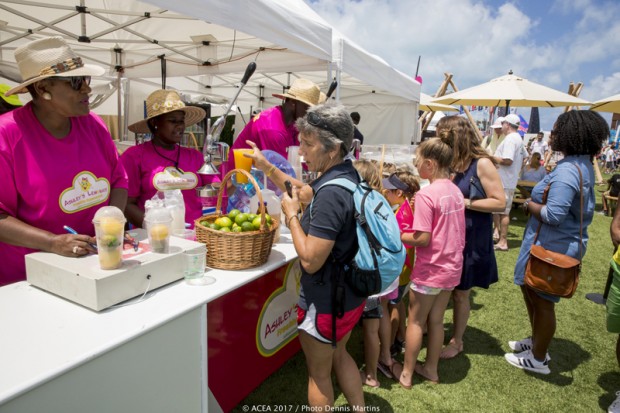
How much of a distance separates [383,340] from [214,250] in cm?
143

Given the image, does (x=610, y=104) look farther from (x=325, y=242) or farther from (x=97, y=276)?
(x=97, y=276)

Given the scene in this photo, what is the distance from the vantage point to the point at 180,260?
157 cm

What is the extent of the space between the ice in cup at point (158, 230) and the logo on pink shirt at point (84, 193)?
348 millimetres

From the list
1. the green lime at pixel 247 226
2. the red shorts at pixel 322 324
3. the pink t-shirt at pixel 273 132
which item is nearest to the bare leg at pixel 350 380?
the red shorts at pixel 322 324

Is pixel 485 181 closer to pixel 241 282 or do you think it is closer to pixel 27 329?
pixel 241 282

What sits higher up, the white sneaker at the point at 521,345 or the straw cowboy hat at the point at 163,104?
the straw cowboy hat at the point at 163,104

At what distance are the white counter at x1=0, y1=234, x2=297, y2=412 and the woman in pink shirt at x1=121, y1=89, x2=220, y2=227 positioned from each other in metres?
0.88

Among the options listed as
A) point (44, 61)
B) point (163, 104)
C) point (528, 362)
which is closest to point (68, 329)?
point (44, 61)

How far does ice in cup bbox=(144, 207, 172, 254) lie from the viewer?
4.89 ft

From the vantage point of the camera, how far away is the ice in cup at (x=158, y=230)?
1.49 meters

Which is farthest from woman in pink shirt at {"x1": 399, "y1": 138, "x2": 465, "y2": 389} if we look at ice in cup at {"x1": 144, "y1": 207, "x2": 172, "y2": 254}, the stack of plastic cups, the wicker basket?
ice in cup at {"x1": 144, "y1": 207, "x2": 172, "y2": 254}

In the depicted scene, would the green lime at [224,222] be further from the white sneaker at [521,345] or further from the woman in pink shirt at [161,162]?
the white sneaker at [521,345]

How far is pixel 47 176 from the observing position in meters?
1.51

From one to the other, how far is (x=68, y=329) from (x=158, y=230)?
46cm
